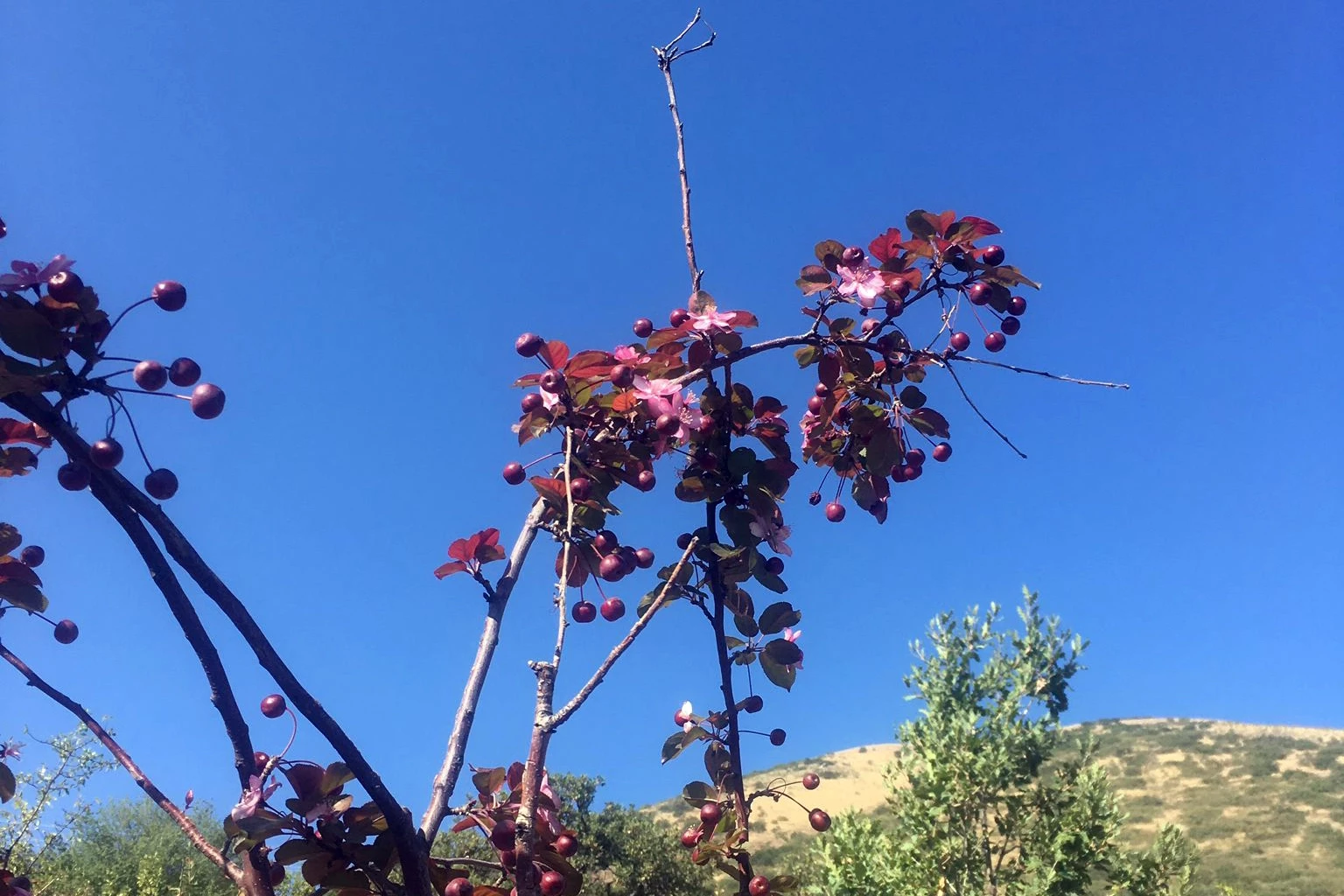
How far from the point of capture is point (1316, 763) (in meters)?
48.4

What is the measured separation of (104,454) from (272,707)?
550 millimetres

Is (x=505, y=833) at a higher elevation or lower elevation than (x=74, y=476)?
lower

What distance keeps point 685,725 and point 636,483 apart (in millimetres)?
605

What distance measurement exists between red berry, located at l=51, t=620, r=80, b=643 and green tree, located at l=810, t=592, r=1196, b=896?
7790mm

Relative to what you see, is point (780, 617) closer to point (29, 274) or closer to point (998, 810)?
point (29, 274)

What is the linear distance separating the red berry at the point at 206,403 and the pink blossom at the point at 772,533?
44.8 inches

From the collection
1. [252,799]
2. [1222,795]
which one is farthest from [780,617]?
[1222,795]

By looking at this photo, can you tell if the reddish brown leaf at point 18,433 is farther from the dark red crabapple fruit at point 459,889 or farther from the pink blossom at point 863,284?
the pink blossom at point 863,284

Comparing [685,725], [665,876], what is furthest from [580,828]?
[685,725]

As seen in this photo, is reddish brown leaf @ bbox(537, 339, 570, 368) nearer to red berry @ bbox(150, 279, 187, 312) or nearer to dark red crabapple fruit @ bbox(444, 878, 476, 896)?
red berry @ bbox(150, 279, 187, 312)

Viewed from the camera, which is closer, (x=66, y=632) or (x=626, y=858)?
(x=66, y=632)

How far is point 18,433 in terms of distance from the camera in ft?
4.85

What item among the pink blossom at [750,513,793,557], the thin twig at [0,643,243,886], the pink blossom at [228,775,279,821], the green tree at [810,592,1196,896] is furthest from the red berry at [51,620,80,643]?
the green tree at [810,592,1196,896]

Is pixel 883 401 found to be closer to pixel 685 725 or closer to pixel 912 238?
pixel 912 238
